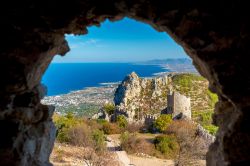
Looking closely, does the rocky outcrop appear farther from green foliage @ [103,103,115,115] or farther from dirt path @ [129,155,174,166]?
dirt path @ [129,155,174,166]

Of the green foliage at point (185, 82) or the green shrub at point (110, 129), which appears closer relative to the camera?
the green shrub at point (110, 129)

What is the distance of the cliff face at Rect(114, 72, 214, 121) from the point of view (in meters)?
48.7

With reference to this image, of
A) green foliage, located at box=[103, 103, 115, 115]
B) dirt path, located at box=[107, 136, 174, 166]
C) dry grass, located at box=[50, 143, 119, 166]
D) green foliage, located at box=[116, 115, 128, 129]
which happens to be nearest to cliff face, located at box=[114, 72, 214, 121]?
green foliage, located at box=[103, 103, 115, 115]

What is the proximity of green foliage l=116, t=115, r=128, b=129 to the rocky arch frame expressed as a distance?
33.7 m

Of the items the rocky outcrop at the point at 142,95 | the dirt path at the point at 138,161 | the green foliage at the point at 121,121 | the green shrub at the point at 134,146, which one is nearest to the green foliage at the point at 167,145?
the green shrub at the point at 134,146

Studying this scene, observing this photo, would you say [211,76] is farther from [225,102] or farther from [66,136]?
[66,136]

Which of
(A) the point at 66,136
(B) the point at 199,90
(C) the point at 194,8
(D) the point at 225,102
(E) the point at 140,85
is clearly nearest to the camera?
(C) the point at 194,8

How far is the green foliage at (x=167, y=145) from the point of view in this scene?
31759mm

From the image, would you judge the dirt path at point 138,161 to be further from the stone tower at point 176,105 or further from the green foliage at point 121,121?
the stone tower at point 176,105

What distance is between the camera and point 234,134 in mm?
6434

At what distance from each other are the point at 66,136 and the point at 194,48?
87.4 feet

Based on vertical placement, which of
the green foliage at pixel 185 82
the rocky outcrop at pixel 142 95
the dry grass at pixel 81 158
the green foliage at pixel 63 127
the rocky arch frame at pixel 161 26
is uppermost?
the green foliage at pixel 185 82

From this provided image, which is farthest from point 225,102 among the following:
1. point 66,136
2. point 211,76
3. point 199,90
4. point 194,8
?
point 199,90

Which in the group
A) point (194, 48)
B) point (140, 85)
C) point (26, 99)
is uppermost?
point (140, 85)
